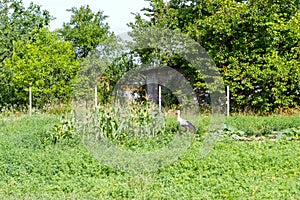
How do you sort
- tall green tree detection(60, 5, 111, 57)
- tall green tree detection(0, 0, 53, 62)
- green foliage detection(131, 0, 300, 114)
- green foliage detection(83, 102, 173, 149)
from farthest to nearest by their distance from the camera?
tall green tree detection(60, 5, 111, 57), tall green tree detection(0, 0, 53, 62), green foliage detection(131, 0, 300, 114), green foliage detection(83, 102, 173, 149)

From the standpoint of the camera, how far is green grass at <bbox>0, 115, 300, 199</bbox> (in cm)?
421

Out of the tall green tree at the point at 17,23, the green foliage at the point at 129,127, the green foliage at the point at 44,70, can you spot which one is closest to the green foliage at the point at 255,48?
the green foliage at the point at 44,70

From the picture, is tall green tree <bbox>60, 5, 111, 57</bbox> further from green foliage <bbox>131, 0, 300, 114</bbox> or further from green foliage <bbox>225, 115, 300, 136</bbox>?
green foliage <bbox>225, 115, 300, 136</bbox>

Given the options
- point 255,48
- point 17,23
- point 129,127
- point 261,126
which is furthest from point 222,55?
point 17,23

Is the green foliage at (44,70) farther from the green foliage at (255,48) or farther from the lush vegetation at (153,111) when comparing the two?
the green foliage at (255,48)

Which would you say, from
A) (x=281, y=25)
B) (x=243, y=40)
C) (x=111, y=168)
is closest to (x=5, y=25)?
(x=243, y=40)

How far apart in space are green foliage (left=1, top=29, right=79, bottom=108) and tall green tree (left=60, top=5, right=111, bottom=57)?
308cm

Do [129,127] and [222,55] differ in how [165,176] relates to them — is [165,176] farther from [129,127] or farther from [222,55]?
[222,55]

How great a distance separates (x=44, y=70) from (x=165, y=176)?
12160 mm

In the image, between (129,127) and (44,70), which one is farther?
(44,70)

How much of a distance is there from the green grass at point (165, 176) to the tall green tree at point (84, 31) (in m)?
14.0

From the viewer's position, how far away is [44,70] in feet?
52.5

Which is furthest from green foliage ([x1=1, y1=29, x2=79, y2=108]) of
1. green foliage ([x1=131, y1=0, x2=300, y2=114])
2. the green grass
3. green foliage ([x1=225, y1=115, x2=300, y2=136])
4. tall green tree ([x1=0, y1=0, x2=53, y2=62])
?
the green grass

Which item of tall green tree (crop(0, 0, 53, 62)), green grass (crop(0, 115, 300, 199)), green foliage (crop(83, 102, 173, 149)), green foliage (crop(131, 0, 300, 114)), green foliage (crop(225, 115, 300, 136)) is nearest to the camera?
green grass (crop(0, 115, 300, 199))
